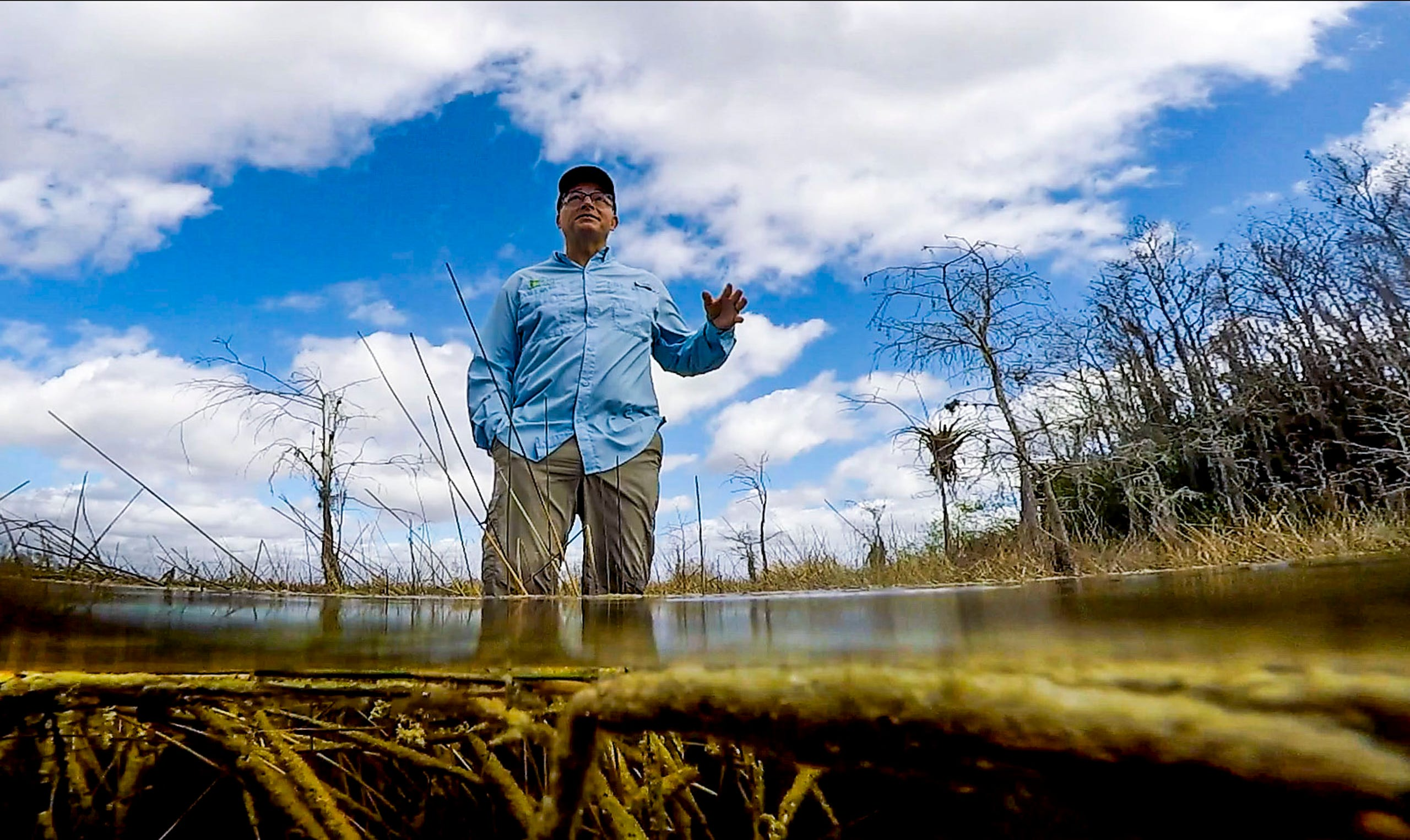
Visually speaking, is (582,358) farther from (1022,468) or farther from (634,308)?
(1022,468)

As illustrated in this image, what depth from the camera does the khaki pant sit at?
2641 millimetres

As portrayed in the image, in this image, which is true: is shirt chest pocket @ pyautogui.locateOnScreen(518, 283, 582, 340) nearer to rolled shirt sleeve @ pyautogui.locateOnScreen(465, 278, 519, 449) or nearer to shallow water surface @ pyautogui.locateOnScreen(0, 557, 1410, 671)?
rolled shirt sleeve @ pyautogui.locateOnScreen(465, 278, 519, 449)

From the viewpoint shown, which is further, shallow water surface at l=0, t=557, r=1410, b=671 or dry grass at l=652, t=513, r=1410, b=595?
dry grass at l=652, t=513, r=1410, b=595

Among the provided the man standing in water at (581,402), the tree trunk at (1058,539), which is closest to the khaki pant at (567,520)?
the man standing in water at (581,402)

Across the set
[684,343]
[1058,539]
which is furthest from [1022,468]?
[684,343]

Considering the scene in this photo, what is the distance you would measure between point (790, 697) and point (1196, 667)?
0.88ft

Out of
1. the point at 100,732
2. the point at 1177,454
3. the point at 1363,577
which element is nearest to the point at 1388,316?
the point at 1177,454

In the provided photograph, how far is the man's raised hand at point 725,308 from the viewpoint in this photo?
9.78 feet

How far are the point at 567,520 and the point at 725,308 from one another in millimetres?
954

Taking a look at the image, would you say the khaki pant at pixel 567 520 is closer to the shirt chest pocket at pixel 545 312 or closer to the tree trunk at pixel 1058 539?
the shirt chest pocket at pixel 545 312

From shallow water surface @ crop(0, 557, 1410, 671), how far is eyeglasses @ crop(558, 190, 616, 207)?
187 centimetres

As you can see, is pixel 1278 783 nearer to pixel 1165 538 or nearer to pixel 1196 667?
pixel 1196 667

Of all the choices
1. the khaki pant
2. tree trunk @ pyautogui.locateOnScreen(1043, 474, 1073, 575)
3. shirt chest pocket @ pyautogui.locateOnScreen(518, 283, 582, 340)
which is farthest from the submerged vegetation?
tree trunk @ pyautogui.locateOnScreen(1043, 474, 1073, 575)

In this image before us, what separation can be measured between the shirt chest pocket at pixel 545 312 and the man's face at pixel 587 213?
1.05ft
